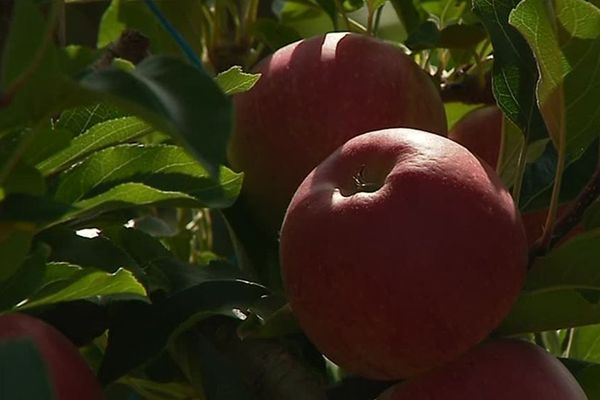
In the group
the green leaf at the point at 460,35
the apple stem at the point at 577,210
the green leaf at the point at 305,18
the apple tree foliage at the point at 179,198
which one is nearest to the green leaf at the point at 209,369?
the apple tree foliage at the point at 179,198

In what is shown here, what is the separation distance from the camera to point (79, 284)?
0.69 metres

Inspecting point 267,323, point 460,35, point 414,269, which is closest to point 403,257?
point 414,269

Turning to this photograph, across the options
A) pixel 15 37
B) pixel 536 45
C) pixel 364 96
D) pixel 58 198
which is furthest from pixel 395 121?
pixel 15 37

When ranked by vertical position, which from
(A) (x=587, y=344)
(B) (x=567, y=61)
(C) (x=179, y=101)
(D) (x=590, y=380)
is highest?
(C) (x=179, y=101)

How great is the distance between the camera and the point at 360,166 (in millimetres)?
745

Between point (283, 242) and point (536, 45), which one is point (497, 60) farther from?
point (283, 242)

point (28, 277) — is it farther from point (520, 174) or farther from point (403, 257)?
point (520, 174)

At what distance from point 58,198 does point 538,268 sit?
29cm

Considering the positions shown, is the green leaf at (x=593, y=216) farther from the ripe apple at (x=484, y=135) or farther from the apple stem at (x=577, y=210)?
the ripe apple at (x=484, y=135)

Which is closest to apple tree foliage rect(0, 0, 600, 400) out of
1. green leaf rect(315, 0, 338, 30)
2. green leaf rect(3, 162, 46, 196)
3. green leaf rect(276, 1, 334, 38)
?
green leaf rect(3, 162, 46, 196)

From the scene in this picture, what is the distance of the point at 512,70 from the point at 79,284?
0.34 metres

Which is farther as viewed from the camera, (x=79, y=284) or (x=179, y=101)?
(x=79, y=284)

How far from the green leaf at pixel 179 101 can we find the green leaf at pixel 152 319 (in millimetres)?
230

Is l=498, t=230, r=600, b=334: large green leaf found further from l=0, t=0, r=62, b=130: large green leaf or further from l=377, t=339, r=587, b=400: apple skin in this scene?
l=0, t=0, r=62, b=130: large green leaf
